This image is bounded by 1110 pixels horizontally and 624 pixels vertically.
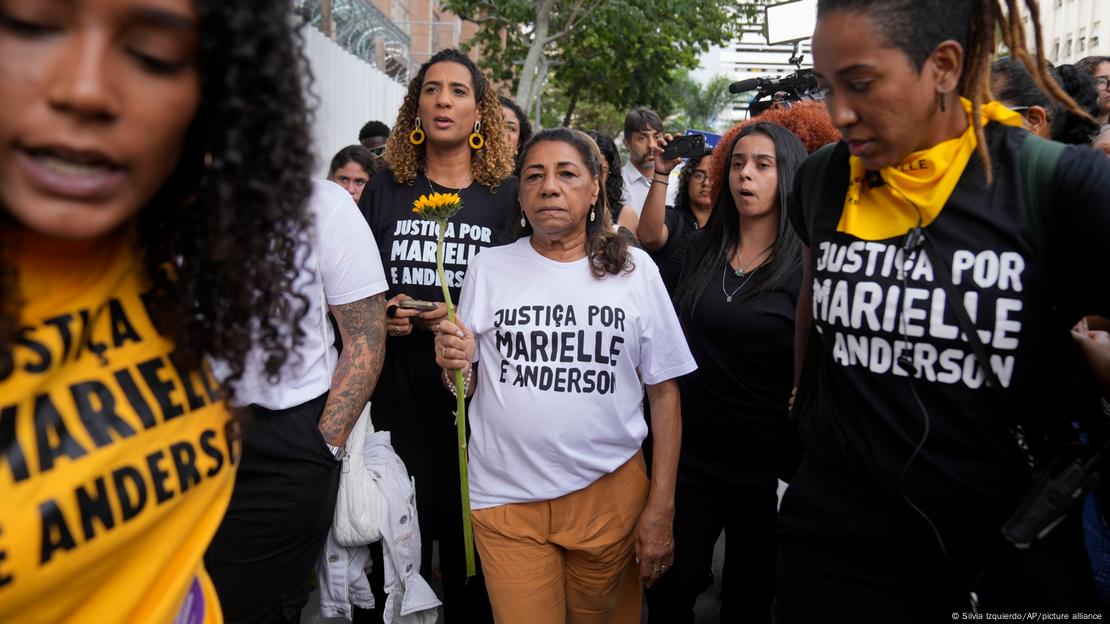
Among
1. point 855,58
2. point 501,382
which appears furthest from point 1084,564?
point 501,382

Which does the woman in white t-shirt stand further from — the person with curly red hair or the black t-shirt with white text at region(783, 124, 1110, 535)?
the person with curly red hair

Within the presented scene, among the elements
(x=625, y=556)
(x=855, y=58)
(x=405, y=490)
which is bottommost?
(x=625, y=556)

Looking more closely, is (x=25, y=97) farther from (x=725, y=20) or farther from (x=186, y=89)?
(x=725, y=20)

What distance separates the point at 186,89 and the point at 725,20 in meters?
19.0

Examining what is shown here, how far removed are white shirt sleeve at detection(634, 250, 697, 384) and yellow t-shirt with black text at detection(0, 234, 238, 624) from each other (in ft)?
5.89

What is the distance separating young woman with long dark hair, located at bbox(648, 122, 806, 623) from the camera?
315cm

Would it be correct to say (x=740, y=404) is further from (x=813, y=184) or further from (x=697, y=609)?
(x=697, y=609)

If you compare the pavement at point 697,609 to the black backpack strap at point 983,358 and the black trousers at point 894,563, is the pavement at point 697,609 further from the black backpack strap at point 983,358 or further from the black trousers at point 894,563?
the black backpack strap at point 983,358

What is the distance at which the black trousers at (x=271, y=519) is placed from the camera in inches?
83.5

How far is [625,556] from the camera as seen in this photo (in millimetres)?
2902

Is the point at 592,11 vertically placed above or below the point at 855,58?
above

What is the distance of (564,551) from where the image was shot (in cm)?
284

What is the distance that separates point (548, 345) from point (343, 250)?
0.75 metres

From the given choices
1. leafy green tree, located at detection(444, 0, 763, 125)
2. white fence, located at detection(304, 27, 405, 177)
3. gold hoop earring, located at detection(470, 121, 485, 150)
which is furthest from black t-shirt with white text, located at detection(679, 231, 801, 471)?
leafy green tree, located at detection(444, 0, 763, 125)
